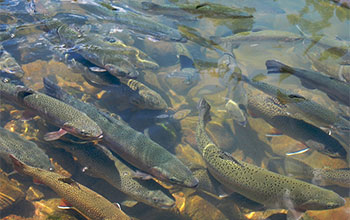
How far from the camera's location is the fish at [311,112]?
454 cm

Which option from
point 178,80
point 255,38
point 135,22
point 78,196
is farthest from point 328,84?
point 135,22

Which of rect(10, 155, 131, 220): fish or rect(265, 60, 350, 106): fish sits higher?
rect(265, 60, 350, 106): fish

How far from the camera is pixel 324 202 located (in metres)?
3.40

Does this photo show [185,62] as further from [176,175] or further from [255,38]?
[176,175]

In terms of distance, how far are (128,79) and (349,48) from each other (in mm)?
5938

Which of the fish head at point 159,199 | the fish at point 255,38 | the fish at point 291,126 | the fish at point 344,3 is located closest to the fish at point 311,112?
the fish at point 291,126

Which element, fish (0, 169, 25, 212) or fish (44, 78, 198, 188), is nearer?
fish (0, 169, 25, 212)

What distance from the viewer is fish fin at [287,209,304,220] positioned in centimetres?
342

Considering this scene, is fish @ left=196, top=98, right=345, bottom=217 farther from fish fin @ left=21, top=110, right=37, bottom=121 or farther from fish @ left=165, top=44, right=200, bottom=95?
fish fin @ left=21, top=110, right=37, bottom=121

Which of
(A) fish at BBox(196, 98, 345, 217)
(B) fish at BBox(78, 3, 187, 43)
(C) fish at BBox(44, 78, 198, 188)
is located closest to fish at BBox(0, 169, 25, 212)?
(C) fish at BBox(44, 78, 198, 188)

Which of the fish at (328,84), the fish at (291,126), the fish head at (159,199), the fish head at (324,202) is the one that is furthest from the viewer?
the fish at (328,84)

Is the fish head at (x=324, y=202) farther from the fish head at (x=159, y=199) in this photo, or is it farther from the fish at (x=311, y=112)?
the fish head at (x=159, y=199)

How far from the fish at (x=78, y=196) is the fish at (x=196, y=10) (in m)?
5.66

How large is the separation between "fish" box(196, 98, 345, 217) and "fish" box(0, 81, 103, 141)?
194cm
